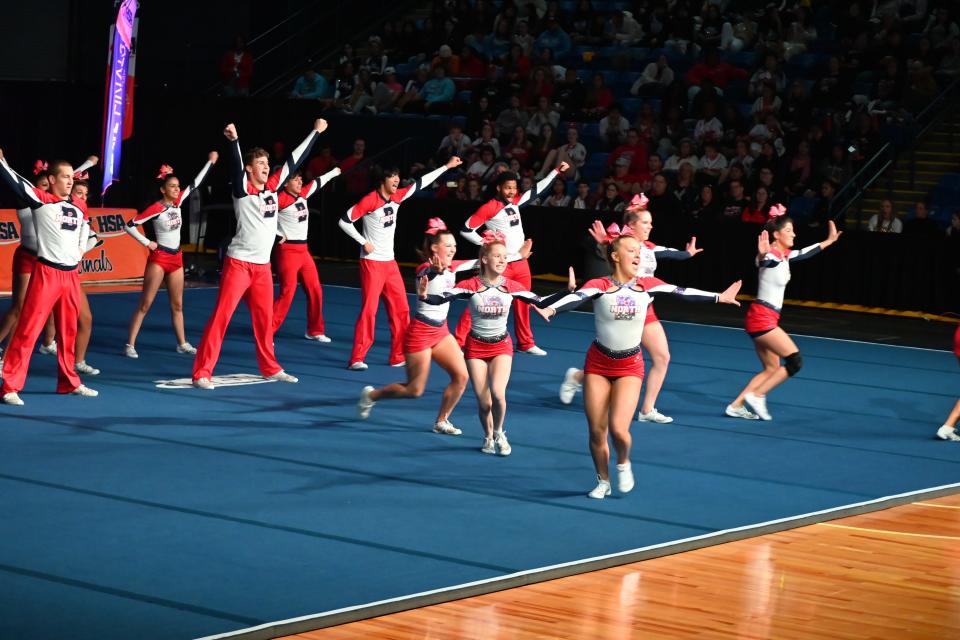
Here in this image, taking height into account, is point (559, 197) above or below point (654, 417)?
above

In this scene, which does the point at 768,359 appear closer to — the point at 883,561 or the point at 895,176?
the point at 883,561

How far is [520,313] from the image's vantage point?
48.2 feet

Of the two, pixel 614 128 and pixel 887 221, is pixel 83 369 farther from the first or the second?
pixel 614 128

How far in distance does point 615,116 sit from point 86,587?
16.9 meters

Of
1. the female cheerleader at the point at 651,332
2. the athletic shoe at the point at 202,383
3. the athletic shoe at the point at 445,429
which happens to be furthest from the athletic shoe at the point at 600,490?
the athletic shoe at the point at 202,383

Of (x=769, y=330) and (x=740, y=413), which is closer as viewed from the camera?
(x=769, y=330)

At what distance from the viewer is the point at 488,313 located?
9.84 meters

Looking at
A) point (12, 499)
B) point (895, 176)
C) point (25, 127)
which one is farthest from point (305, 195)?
point (25, 127)

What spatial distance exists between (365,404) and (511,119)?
13.2 meters

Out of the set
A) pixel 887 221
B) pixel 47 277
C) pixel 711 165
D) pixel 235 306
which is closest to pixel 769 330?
pixel 235 306

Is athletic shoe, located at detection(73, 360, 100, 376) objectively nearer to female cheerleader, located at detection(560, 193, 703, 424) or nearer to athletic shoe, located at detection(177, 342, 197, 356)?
athletic shoe, located at detection(177, 342, 197, 356)

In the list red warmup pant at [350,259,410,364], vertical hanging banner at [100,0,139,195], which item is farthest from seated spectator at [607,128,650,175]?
red warmup pant at [350,259,410,364]

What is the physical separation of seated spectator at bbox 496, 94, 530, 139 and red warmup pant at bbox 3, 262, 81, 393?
12.9 m

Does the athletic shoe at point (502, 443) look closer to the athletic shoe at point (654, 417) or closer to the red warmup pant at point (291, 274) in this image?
the athletic shoe at point (654, 417)
